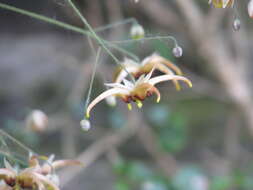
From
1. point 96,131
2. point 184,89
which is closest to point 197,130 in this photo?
point 184,89

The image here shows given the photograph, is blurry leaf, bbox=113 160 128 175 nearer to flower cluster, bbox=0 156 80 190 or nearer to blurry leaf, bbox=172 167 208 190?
blurry leaf, bbox=172 167 208 190

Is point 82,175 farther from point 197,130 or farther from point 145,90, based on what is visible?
point 145,90

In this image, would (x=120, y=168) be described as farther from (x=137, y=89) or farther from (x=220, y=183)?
(x=137, y=89)

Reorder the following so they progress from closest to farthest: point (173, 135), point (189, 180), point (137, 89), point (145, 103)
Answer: point (137, 89)
point (189, 180)
point (173, 135)
point (145, 103)

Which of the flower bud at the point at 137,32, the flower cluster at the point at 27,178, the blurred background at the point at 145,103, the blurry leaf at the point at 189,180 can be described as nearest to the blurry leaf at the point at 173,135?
the blurred background at the point at 145,103

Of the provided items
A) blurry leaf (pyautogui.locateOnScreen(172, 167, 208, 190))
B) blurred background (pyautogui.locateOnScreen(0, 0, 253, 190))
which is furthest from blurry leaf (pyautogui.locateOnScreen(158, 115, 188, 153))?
blurry leaf (pyautogui.locateOnScreen(172, 167, 208, 190))

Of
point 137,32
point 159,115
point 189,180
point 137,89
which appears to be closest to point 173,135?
point 159,115

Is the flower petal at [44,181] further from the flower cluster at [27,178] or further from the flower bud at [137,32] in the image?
the flower bud at [137,32]

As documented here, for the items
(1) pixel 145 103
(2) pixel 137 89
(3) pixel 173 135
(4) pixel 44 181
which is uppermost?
(1) pixel 145 103
